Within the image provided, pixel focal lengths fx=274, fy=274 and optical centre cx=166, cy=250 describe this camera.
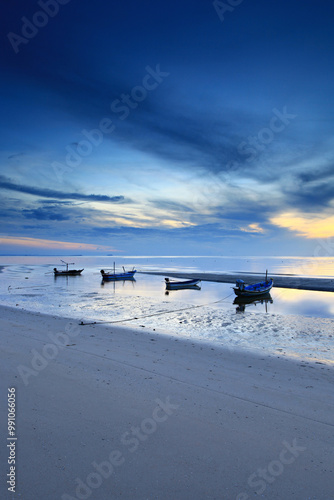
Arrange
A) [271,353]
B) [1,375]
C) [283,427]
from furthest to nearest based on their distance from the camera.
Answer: [271,353], [1,375], [283,427]

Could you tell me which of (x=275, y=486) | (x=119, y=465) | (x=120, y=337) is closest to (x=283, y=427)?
(x=275, y=486)

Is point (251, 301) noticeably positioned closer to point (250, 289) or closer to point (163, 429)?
point (250, 289)

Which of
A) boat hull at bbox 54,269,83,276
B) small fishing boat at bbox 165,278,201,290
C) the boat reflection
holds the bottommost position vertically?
the boat reflection

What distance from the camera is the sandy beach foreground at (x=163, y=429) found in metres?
3.78

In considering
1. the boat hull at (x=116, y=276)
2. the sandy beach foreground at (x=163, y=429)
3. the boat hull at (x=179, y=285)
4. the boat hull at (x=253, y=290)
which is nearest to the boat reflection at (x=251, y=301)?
the boat hull at (x=253, y=290)

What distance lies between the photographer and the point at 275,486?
3.85 metres

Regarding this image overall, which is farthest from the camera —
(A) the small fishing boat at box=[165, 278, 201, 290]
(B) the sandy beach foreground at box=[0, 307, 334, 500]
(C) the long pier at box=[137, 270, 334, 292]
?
(A) the small fishing boat at box=[165, 278, 201, 290]

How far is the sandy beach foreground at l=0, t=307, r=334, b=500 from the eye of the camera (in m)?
3.78

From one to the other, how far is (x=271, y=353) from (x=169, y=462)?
8099mm

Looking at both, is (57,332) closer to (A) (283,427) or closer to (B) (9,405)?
(B) (9,405)

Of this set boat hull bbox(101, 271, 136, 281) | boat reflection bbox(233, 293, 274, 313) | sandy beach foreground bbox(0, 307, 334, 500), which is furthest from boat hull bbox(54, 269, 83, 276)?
sandy beach foreground bbox(0, 307, 334, 500)

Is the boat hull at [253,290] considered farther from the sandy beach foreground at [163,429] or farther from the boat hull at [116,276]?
the boat hull at [116,276]

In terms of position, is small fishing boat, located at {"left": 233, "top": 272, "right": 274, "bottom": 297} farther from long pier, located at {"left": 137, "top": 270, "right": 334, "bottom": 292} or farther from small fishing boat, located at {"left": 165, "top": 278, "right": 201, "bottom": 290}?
small fishing boat, located at {"left": 165, "top": 278, "right": 201, "bottom": 290}

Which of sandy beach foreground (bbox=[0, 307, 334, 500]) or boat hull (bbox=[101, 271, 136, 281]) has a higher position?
sandy beach foreground (bbox=[0, 307, 334, 500])
